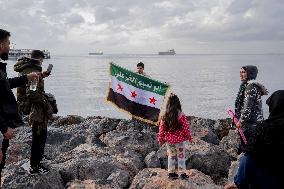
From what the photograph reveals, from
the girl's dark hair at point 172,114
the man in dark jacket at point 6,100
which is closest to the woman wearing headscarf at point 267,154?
the man in dark jacket at point 6,100

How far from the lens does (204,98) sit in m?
45.9

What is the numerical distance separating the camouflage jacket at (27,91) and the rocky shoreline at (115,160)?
123 cm

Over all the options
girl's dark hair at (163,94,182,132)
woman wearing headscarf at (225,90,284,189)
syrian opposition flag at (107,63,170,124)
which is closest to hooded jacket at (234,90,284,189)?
woman wearing headscarf at (225,90,284,189)

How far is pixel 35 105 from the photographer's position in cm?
709

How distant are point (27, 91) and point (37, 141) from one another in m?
0.93

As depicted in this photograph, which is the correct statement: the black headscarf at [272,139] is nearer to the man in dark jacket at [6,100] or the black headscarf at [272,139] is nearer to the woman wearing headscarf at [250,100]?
the man in dark jacket at [6,100]

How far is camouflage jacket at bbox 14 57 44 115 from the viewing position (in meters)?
6.88

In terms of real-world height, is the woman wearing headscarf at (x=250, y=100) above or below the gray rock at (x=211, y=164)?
above

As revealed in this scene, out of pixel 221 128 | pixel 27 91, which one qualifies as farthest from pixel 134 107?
pixel 27 91

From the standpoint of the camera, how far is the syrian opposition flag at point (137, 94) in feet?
40.6

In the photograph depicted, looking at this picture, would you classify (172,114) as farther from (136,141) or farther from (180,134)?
(136,141)

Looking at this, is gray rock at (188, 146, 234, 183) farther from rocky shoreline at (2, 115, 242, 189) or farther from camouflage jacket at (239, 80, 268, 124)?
camouflage jacket at (239, 80, 268, 124)

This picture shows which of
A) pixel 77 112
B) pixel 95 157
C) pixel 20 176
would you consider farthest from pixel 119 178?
pixel 77 112

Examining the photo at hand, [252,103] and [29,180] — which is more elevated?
[252,103]
